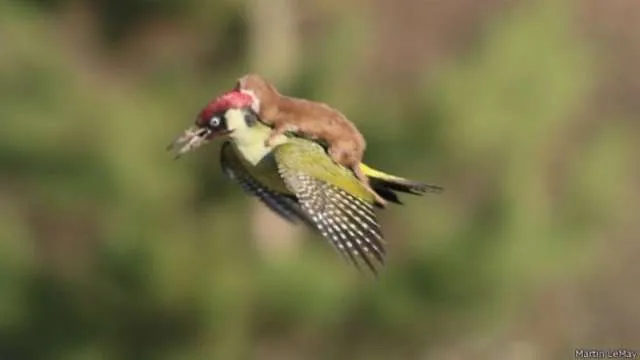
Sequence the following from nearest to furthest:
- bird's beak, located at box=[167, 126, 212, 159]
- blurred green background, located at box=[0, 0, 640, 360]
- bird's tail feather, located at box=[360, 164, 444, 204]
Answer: bird's beak, located at box=[167, 126, 212, 159], bird's tail feather, located at box=[360, 164, 444, 204], blurred green background, located at box=[0, 0, 640, 360]

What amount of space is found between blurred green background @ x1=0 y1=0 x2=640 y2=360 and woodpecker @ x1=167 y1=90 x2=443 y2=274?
288 cm

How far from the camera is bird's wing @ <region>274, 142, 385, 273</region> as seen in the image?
1402 mm

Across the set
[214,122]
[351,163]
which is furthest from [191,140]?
[351,163]

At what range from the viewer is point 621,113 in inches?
264

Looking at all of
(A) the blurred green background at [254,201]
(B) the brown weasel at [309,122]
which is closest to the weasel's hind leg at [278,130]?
(B) the brown weasel at [309,122]

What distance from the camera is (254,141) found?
4.65 ft

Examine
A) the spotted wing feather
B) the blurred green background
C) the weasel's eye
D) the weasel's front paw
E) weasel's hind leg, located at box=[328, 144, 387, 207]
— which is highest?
the weasel's eye

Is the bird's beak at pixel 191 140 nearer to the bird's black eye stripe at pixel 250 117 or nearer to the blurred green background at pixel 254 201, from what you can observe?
the bird's black eye stripe at pixel 250 117

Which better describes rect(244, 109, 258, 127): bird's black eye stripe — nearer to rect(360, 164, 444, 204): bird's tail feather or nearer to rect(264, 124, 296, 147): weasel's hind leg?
rect(264, 124, 296, 147): weasel's hind leg

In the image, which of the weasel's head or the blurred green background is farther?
the blurred green background

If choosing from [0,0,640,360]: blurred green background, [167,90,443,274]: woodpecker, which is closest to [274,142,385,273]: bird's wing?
[167,90,443,274]: woodpecker

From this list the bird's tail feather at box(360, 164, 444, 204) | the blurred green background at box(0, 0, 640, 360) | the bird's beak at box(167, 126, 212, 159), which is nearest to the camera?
the bird's beak at box(167, 126, 212, 159)

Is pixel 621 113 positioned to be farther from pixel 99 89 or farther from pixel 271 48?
pixel 99 89

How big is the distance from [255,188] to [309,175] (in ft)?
0.61
